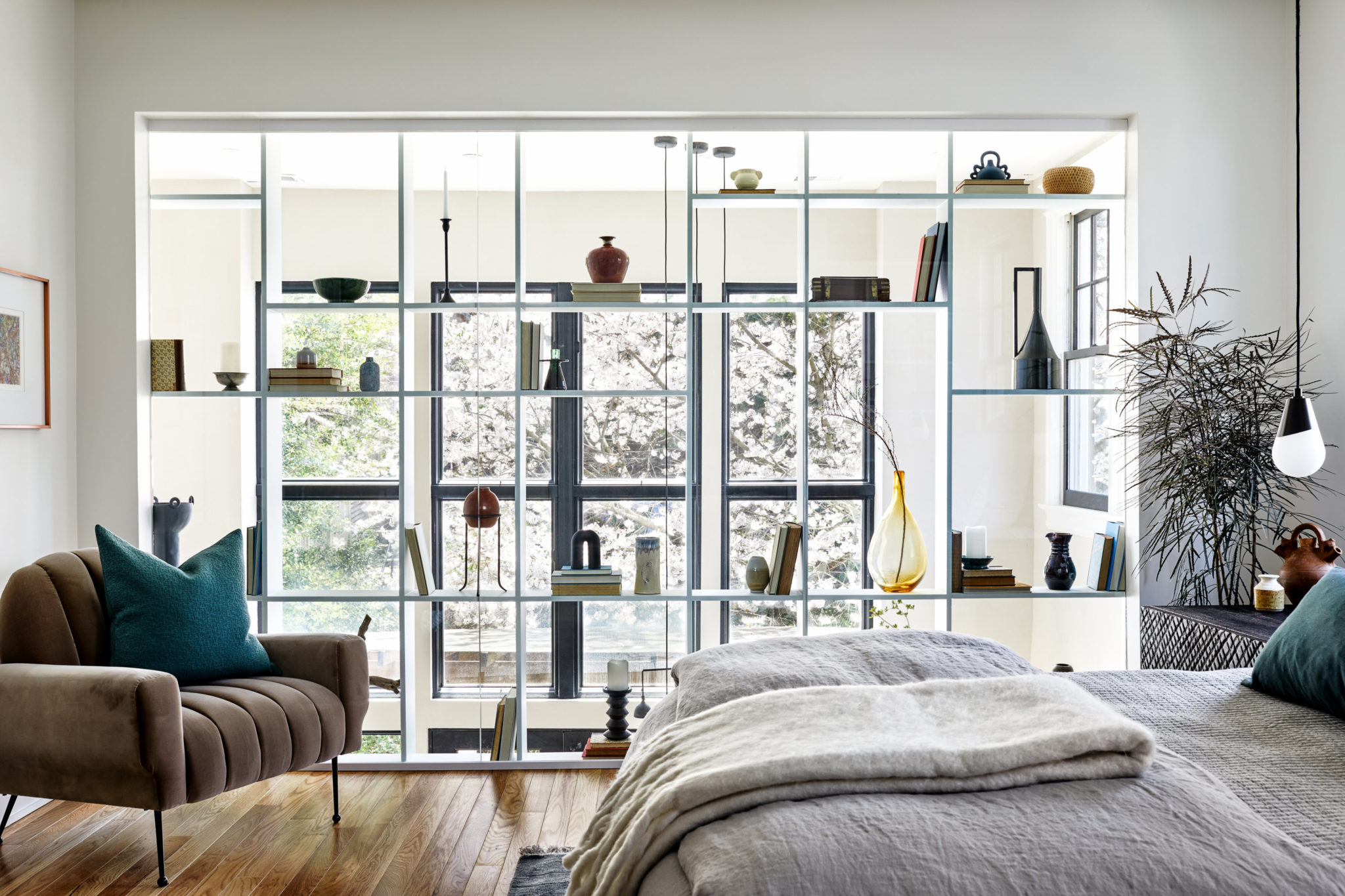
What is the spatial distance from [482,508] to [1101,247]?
2.55 m

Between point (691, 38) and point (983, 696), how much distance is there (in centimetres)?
268

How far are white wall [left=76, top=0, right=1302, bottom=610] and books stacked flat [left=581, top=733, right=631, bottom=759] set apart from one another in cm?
193

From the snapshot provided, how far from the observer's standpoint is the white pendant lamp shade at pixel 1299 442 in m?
2.60

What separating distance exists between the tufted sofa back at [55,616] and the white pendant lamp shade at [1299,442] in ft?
11.6

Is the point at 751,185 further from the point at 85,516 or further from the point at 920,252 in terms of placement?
the point at 85,516

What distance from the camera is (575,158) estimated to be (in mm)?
3471

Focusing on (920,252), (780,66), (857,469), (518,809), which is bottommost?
(518,809)

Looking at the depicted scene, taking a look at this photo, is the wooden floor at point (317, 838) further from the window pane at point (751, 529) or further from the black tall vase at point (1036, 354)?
the black tall vase at point (1036, 354)

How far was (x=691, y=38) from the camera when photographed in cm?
334

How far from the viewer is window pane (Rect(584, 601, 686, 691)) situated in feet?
11.5

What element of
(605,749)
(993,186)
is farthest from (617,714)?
(993,186)

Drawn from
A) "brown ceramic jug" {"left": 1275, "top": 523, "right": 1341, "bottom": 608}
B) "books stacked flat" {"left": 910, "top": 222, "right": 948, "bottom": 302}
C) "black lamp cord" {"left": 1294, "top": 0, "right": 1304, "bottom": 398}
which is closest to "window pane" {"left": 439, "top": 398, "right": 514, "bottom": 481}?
"books stacked flat" {"left": 910, "top": 222, "right": 948, "bottom": 302}

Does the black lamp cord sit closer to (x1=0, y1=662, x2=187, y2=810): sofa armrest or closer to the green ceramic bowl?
the green ceramic bowl

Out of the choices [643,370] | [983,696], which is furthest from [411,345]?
[983,696]
